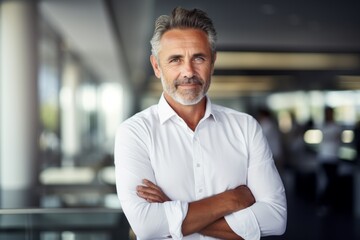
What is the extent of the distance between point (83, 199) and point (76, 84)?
1264 centimetres

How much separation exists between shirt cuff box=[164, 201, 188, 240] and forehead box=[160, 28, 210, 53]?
0.54 meters

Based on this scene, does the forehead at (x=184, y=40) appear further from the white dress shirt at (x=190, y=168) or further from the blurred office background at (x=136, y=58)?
the blurred office background at (x=136, y=58)

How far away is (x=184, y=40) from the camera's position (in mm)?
1853

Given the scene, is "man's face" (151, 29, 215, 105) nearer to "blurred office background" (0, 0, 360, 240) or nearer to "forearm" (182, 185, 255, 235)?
"forearm" (182, 185, 255, 235)

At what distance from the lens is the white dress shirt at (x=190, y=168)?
5.88 ft

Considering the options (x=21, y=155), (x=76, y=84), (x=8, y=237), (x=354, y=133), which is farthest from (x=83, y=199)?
(x=76, y=84)

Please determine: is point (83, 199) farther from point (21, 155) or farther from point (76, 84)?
point (76, 84)

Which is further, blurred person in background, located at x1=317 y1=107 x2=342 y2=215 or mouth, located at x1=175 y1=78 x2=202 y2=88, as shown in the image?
blurred person in background, located at x1=317 y1=107 x2=342 y2=215

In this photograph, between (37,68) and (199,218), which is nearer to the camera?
(199,218)

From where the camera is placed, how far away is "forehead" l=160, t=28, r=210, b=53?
1.85 m

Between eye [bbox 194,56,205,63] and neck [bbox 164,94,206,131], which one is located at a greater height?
eye [bbox 194,56,205,63]

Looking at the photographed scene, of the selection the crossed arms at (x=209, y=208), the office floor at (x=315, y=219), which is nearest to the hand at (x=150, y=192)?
the crossed arms at (x=209, y=208)

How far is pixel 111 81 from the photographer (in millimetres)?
36375

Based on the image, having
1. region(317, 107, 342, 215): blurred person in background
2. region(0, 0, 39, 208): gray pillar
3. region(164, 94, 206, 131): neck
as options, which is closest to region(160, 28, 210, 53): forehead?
region(164, 94, 206, 131): neck
